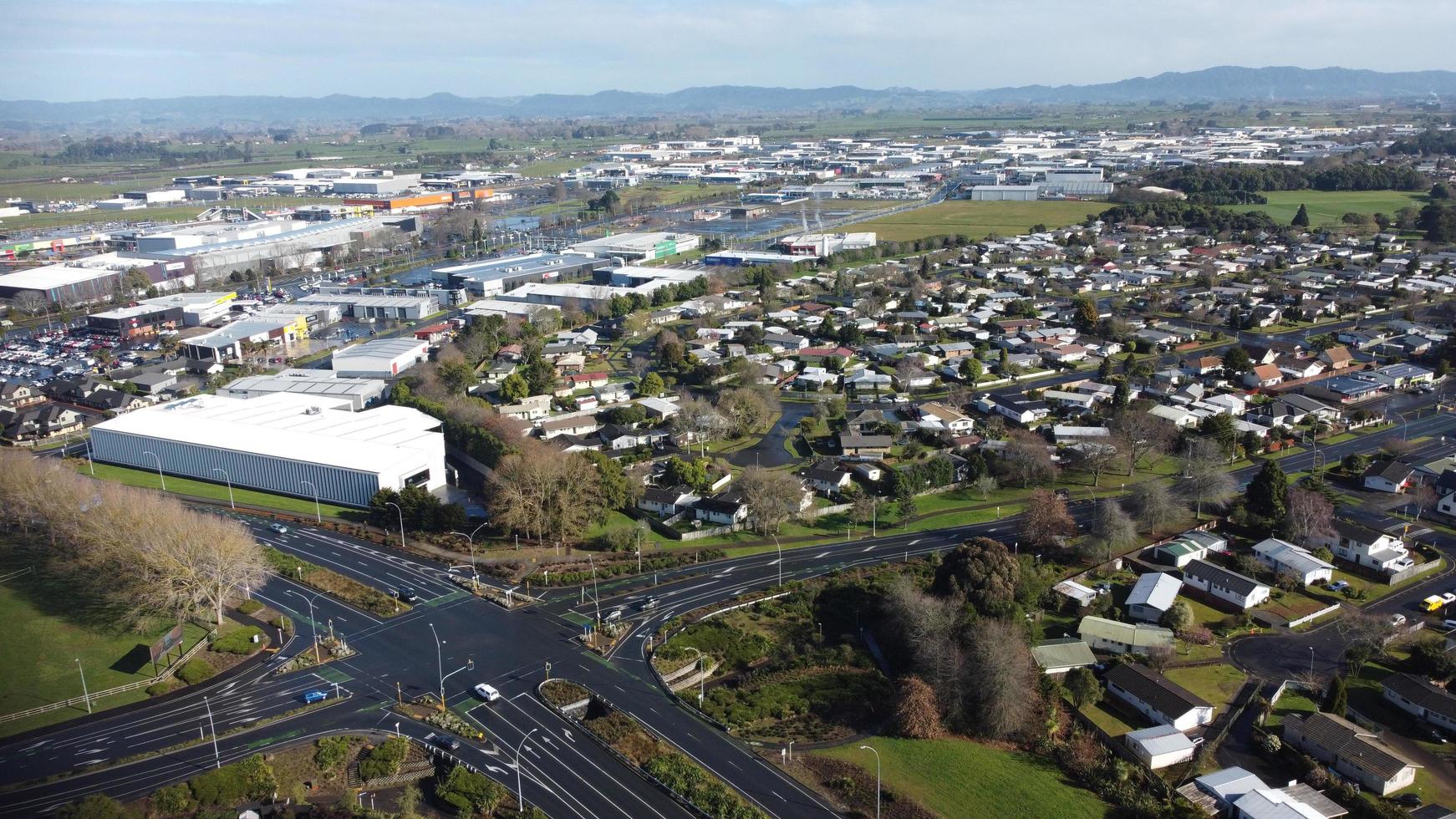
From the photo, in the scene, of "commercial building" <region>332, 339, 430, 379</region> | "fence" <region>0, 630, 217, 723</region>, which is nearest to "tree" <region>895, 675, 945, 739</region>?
"fence" <region>0, 630, 217, 723</region>

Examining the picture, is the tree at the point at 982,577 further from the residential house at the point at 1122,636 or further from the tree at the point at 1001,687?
the residential house at the point at 1122,636

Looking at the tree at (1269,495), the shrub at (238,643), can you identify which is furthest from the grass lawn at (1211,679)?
the shrub at (238,643)

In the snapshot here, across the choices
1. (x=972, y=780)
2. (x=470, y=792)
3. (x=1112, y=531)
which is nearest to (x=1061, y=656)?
(x=972, y=780)

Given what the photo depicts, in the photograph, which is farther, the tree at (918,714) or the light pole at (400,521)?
the light pole at (400,521)

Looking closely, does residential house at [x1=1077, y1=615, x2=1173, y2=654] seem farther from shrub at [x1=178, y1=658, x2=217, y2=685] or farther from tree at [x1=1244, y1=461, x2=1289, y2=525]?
shrub at [x1=178, y1=658, x2=217, y2=685]

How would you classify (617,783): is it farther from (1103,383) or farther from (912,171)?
(912,171)

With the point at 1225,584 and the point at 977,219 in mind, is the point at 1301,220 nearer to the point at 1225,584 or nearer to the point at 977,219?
the point at 977,219
